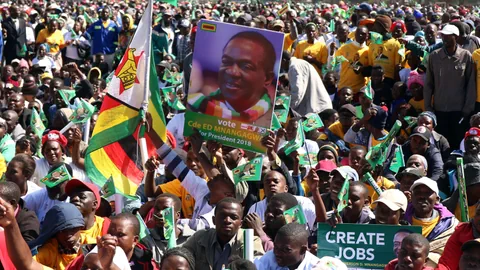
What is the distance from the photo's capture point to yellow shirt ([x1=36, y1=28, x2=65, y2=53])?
20.6 meters

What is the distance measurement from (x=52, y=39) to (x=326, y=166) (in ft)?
38.7

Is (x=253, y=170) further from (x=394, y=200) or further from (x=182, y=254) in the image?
(x=182, y=254)

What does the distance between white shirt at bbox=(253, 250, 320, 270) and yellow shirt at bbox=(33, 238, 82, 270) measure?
117 centimetres

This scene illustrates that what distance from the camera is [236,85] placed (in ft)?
32.0

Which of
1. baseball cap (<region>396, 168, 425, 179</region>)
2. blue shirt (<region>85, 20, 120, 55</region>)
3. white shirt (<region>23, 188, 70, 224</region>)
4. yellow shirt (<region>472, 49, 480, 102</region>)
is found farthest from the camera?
blue shirt (<region>85, 20, 120, 55</region>)

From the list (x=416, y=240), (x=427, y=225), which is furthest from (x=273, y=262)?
(x=427, y=225)

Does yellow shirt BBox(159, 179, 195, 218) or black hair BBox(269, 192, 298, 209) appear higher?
black hair BBox(269, 192, 298, 209)

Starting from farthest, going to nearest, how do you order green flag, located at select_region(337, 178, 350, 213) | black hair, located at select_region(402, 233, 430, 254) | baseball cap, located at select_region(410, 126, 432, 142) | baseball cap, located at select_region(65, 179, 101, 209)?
baseball cap, located at select_region(410, 126, 432, 142) → baseball cap, located at select_region(65, 179, 101, 209) → green flag, located at select_region(337, 178, 350, 213) → black hair, located at select_region(402, 233, 430, 254)

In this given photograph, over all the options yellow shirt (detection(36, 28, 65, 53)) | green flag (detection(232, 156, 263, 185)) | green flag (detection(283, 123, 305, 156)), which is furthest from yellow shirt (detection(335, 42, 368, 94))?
yellow shirt (detection(36, 28, 65, 53))

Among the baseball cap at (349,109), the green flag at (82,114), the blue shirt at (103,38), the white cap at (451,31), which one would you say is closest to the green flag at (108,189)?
the green flag at (82,114)

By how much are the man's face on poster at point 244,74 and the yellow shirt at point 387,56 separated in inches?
208

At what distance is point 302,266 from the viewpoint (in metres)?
7.30

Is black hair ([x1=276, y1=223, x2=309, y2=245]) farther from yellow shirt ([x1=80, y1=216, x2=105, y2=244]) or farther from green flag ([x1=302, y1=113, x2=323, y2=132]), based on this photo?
green flag ([x1=302, y1=113, x2=323, y2=132])

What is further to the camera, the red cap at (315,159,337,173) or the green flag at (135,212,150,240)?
the red cap at (315,159,337,173)
